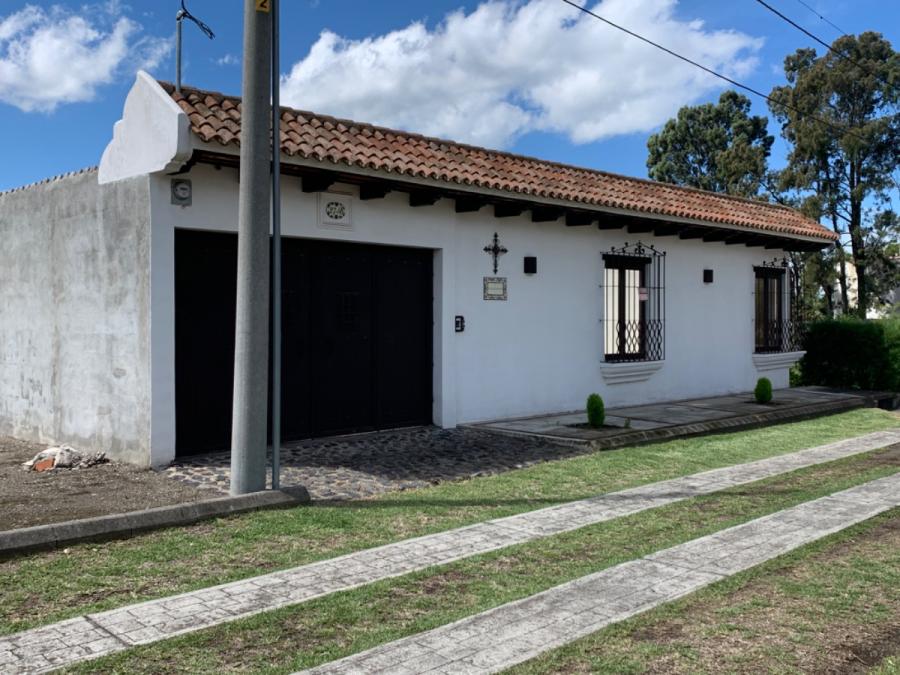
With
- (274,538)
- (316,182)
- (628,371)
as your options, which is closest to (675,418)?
(628,371)

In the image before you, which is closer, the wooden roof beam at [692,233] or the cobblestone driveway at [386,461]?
the cobblestone driveway at [386,461]

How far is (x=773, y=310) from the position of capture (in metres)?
15.8

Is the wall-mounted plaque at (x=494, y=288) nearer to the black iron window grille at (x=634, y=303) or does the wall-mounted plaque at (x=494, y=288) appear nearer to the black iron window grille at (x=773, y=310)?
the black iron window grille at (x=634, y=303)

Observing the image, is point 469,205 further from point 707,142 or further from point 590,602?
point 707,142

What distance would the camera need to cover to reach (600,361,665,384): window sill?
12117 mm

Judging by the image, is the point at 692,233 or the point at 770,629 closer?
the point at 770,629

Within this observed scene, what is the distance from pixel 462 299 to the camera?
33.9 ft

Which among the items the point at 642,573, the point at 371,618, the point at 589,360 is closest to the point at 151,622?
the point at 371,618

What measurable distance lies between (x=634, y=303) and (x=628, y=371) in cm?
118

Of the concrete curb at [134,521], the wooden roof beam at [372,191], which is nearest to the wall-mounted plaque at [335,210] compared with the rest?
the wooden roof beam at [372,191]

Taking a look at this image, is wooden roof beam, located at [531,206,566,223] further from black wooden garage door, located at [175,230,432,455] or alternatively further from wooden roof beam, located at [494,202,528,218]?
black wooden garage door, located at [175,230,432,455]

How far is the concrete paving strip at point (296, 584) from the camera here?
3578 millimetres

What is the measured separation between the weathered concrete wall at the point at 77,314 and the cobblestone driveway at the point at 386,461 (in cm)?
106

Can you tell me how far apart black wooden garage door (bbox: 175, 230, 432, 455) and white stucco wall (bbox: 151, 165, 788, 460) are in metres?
0.22
